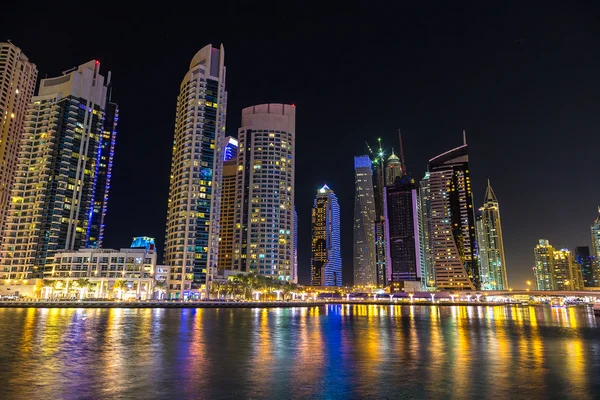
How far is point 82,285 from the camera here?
568 ft

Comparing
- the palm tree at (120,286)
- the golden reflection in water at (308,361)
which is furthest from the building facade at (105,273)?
the golden reflection in water at (308,361)

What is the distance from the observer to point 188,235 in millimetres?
198125

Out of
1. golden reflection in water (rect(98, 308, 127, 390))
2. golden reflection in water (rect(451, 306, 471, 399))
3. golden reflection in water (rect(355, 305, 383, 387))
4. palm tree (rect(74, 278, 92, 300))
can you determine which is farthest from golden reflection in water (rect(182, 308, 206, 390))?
palm tree (rect(74, 278, 92, 300))

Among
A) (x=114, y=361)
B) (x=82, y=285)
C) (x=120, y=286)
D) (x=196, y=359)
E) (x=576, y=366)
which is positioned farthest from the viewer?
(x=120, y=286)

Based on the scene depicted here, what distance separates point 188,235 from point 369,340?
15636 cm

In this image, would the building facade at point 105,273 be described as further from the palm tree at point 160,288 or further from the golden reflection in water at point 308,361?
the golden reflection in water at point 308,361

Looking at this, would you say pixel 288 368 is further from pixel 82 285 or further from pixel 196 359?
pixel 82 285

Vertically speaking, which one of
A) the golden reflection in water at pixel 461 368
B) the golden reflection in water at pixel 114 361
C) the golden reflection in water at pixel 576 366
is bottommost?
the golden reflection in water at pixel 576 366

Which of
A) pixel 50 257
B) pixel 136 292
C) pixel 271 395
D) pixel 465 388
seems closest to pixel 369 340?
pixel 465 388

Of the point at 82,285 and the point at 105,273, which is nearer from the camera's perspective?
the point at 82,285

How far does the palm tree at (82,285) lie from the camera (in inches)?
6806

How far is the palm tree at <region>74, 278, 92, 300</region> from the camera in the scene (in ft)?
567

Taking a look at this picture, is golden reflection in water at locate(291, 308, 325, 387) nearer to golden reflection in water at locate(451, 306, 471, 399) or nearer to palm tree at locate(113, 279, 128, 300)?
golden reflection in water at locate(451, 306, 471, 399)

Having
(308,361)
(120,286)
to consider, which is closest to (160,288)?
(120,286)
